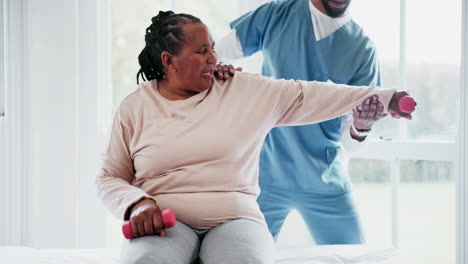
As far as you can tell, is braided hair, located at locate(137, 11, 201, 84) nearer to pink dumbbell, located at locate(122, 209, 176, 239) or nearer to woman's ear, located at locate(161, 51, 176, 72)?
woman's ear, located at locate(161, 51, 176, 72)

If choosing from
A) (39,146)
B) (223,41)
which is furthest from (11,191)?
(223,41)

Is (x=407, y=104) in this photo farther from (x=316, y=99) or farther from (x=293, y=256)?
(x=293, y=256)

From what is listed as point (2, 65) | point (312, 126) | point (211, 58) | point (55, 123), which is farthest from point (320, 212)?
point (2, 65)

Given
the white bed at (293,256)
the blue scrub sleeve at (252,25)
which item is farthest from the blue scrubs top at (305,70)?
the white bed at (293,256)

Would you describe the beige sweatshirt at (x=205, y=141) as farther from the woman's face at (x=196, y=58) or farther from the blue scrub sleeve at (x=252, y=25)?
the blue scrub sleeve at (x=252, y=25)

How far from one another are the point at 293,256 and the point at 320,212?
0.34m

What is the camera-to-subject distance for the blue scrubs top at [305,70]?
5.39ft

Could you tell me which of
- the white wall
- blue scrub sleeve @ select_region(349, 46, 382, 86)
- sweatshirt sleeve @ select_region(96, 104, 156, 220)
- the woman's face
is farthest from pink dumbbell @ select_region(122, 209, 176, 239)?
the white wall

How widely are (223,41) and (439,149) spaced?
3.06ft

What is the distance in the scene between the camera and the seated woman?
111cm

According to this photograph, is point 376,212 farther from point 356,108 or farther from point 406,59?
point 356,108

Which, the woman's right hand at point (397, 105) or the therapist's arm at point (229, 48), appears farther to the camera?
the therapist's arm at point (229, 48)

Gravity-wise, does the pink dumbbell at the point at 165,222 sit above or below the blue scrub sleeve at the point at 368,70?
below

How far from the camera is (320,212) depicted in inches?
65.7
